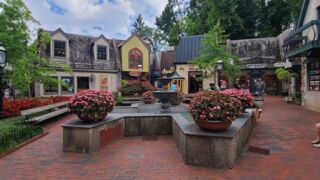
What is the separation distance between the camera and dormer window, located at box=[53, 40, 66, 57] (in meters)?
21.4

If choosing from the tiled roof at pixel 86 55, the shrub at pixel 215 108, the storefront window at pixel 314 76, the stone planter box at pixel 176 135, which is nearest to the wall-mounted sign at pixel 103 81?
the tiled roof at pixel 86 55

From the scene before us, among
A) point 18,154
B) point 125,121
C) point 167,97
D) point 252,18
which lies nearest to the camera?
point 18,154

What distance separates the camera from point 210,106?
5.14m

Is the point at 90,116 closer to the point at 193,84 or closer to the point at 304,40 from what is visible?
the point at 304,40

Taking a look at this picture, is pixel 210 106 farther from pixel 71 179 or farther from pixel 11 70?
pixel 11 70

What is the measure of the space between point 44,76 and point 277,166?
11.9 metres

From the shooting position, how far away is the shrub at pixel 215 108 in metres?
5.06

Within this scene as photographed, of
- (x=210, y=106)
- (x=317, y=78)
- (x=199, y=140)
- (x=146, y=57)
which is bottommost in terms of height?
(x=199, y=140)

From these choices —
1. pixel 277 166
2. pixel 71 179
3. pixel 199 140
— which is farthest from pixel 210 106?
pixel 71 179

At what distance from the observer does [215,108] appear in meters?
5.03

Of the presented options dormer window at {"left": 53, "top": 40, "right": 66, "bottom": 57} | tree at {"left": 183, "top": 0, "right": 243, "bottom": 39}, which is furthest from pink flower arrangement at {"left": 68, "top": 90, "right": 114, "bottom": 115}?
tree at {"left": 183, "top": 0, "right": 243, "bottom": 39}

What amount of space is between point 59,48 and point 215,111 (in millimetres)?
19794

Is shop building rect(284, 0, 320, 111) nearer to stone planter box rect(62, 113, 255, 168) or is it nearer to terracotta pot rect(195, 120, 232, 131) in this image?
stone planter box rect(62, 113, 255, 168)

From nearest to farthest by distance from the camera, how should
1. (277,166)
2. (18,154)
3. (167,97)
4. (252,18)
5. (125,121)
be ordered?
(277,166)
(18,154)
(125,121)
(167,97)
(252,18)
